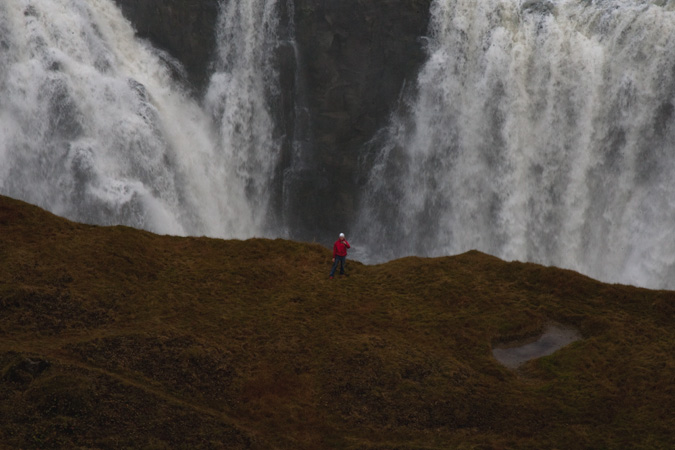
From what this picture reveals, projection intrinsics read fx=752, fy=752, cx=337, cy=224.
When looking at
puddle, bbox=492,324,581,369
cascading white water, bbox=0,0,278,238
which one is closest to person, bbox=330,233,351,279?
puddle, bbox=492,324,581,369

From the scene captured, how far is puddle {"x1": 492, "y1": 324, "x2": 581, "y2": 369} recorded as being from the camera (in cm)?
2748

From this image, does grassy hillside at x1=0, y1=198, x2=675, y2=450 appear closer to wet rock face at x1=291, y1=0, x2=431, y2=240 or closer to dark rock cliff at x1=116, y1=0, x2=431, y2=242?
wet rock face at x1=291, y1=0, x2=431, y2=240

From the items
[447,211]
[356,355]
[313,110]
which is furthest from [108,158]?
[356,355]

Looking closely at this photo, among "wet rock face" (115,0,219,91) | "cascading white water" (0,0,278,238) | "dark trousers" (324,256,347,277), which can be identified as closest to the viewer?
"dark trousers" (324,256,347,277)

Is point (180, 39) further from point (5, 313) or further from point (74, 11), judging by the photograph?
point (5, 313)

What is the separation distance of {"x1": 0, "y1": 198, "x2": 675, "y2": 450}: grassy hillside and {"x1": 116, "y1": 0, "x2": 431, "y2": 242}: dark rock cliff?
3002cm

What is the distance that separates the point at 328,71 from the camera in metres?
62.2

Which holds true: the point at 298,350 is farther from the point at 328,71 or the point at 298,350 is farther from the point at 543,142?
the point at 328,71

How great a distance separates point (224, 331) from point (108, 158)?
1253 inches

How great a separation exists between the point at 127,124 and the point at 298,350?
3492 cm

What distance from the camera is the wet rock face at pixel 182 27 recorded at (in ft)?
203

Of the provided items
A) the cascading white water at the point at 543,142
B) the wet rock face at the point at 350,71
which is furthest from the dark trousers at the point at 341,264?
the wet rock face at the point at 350,71

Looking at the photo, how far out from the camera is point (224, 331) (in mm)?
27750

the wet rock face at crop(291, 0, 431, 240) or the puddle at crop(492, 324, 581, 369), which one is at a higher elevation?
the wet rock face at crop(291, 0, 431, 240)
